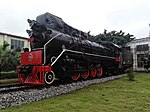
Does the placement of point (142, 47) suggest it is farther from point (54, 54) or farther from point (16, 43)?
point (54, 54)

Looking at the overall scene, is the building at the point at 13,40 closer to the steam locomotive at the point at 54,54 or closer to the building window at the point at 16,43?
the building window at the point at 16,43

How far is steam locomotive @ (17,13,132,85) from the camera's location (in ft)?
32.0

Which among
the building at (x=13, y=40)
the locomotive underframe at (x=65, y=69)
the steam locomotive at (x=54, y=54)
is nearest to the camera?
the locomotive underframe at (x=65, y=69)

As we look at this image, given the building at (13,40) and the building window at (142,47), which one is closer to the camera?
the building at (13,40)

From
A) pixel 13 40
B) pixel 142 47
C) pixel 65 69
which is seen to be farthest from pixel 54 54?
pixel 142 47

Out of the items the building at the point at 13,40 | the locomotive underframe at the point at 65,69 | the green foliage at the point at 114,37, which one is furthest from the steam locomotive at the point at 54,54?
the green foliage at the point at 114,37

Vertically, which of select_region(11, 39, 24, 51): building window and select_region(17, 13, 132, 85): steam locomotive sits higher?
select_region(11, 39, 24, 51): building window

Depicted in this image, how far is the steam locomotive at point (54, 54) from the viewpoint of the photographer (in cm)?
975

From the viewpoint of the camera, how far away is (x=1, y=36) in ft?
87.0

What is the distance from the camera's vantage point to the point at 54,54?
34.4ft

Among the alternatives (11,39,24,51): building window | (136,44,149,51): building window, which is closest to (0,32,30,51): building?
(11,39,24,51): building window

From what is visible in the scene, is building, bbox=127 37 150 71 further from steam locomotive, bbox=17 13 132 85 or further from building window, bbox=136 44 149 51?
steam locomotive, bbox=17 13 132 85

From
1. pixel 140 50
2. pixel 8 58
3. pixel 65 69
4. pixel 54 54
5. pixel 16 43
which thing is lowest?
pixel 65 69

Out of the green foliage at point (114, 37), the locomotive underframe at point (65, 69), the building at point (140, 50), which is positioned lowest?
the locomotive underframe at point (65, 69)
